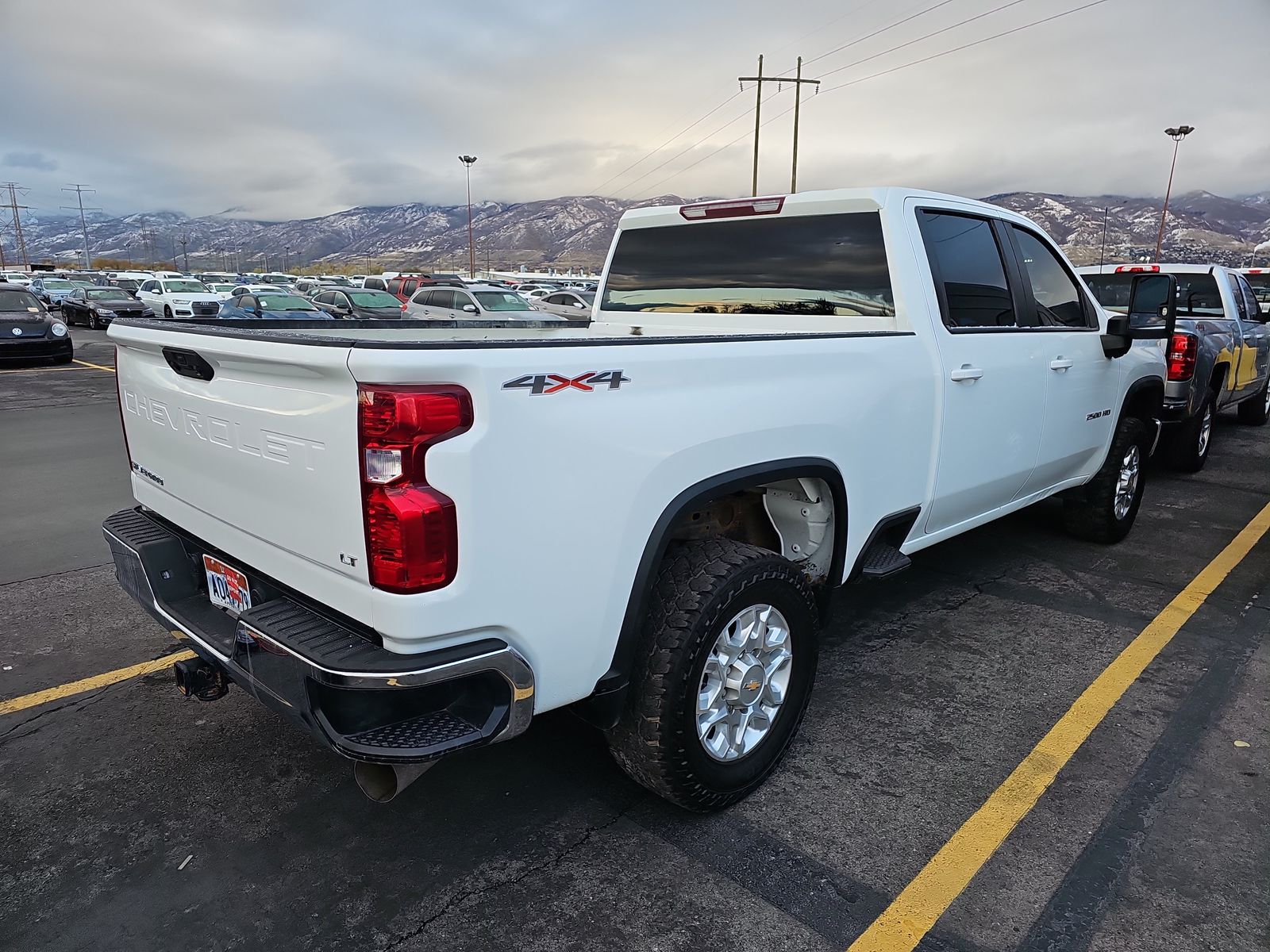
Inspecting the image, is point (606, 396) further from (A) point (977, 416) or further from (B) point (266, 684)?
(A) point (977, 416)

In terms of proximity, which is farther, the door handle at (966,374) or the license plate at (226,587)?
the door handle at (966,374)

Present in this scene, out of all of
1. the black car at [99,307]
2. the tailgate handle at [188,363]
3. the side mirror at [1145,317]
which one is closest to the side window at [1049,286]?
the side mirror at [1145,317]

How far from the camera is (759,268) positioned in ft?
12.9

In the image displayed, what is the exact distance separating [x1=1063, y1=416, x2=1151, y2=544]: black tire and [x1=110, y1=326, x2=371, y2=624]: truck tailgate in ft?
15.8

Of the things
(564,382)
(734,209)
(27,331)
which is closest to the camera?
(564,382)

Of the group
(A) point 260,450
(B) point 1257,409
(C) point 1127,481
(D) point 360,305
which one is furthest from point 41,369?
(B) point 1257,409

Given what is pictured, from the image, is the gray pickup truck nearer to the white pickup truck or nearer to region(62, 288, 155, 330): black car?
the white pickup truck

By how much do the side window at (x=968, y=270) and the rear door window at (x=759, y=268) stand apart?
0.29 m

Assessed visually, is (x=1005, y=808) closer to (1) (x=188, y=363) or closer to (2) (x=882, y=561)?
(2) (x=882, y=561)

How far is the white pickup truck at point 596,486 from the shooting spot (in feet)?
6.53

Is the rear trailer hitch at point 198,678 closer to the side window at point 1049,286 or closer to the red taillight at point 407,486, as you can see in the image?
the red taillight at point 407,486

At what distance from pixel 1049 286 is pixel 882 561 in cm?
210

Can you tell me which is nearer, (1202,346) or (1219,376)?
(1202,346)

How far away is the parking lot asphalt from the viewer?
2365mm
